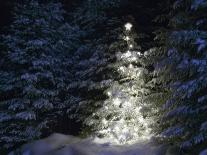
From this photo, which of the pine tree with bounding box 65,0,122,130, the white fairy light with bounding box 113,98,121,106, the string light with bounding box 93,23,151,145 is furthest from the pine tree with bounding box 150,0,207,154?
the pine tree with bounding box 65,0,122,130

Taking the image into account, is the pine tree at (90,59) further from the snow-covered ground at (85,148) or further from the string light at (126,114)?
the snow-covered ground at (85,148)

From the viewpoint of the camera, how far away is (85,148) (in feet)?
29.9

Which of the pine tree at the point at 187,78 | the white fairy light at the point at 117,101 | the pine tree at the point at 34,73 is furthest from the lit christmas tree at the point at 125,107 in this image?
the pine tree at the point at 34,73

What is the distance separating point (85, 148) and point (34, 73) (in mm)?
4373

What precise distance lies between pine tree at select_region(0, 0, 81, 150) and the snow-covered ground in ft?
5.89

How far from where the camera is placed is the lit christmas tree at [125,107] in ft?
32.9

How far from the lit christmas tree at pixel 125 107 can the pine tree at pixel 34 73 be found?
202 cm

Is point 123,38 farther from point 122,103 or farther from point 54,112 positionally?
point 54,112

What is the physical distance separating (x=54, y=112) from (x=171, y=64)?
18.8 ft

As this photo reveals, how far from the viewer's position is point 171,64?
27.2 feet

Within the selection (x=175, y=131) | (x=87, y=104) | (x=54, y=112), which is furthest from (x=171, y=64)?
(x=54, y=112)

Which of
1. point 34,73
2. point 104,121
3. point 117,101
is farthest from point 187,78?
point 34,73

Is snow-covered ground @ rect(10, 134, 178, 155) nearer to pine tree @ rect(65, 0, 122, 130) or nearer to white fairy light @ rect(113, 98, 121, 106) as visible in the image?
white fairy light @ rect(113, 98, 121, 106)

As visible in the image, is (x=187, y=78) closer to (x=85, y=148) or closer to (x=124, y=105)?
(x=124, y=105)
